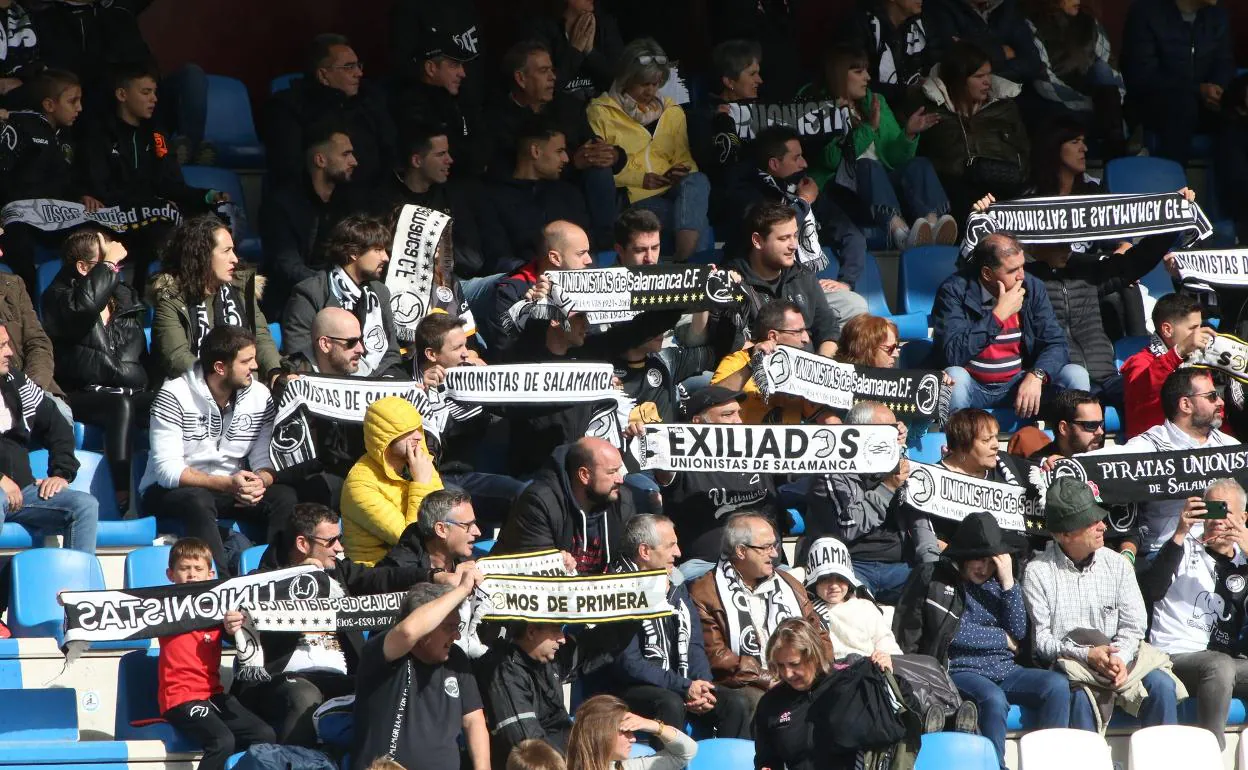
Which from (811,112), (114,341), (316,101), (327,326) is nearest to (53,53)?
(316,101)

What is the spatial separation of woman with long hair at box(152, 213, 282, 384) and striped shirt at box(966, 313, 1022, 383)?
3057mm

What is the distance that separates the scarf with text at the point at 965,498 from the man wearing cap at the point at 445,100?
10.5 feet

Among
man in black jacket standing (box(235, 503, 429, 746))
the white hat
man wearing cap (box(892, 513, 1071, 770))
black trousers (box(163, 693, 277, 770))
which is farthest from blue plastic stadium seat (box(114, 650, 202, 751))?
man wearing cap (box(892, 513, 1071, 770))

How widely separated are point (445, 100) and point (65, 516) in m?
3.45

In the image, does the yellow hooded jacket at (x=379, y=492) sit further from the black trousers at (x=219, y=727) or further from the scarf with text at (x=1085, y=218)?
the scarf with text at (x=1085, y=218)

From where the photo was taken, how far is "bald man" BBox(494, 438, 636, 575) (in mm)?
8281

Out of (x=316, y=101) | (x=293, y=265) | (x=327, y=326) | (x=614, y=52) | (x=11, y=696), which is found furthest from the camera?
(x=614, y=52)

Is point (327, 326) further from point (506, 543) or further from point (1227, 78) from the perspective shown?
point (1227, 78)

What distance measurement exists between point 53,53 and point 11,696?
4292 mm

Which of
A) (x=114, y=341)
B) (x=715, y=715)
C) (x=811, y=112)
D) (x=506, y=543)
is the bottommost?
(x=715, y=715)

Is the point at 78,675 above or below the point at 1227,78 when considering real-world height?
below

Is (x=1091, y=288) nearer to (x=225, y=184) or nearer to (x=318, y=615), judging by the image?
(x=225, y=184)

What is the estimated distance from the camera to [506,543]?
8.32m

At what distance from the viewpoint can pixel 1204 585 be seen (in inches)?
342
